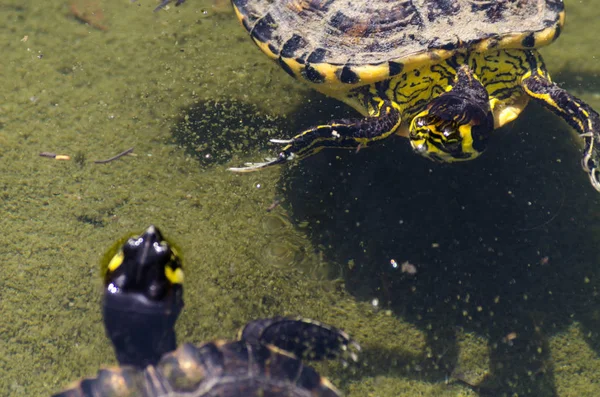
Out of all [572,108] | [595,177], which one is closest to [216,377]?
[595,177]

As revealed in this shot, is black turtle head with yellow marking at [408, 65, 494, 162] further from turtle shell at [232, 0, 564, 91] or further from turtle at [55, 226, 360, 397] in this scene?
turtle at [55, 226, 360, 397]

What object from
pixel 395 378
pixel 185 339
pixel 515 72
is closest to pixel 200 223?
pixel 185 339

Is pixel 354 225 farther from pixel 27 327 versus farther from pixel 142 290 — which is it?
pixel 27 327

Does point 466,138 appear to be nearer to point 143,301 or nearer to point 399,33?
point 399,33

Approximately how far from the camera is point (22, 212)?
3.67m

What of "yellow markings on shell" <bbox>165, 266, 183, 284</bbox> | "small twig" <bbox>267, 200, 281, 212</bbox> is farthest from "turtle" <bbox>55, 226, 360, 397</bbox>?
"small twig" <bbox>267, 200, 281, 212</bbox>

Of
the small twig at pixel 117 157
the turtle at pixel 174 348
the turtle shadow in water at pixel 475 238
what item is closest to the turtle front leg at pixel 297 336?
the turtle at pixel 174 348

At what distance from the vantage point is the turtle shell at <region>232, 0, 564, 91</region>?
3.26 metres

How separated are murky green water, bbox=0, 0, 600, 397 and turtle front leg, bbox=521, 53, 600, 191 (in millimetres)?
430

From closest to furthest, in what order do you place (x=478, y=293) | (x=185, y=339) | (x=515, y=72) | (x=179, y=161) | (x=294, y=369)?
1. (x=294, y=369)
2. (x=185, y=339)
3. (x=478, y=293)
4. (x=515, y=72)
5. (x=179, y=161)

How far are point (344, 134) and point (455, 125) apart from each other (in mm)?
733

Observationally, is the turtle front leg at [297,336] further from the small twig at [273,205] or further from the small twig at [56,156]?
the small twig at [56,156]

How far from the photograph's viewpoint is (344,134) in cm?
342

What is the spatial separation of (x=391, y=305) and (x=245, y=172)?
55.6 inches
